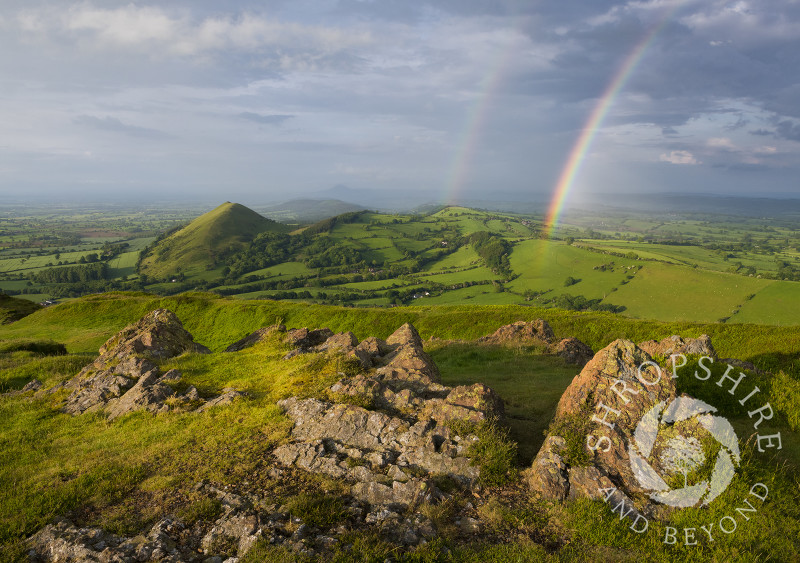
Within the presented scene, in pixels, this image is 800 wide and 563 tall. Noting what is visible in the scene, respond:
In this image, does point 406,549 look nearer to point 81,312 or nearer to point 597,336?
point 597,336

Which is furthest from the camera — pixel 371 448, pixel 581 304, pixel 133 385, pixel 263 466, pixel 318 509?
pixel 581 304

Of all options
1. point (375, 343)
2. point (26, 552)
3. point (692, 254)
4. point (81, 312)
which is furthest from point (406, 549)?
point (692, 254)

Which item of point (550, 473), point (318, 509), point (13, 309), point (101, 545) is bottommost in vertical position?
point (13, 309)

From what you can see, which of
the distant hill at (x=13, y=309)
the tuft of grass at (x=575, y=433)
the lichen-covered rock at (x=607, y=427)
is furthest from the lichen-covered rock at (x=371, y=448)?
the distant hill at (x=13, y=309)

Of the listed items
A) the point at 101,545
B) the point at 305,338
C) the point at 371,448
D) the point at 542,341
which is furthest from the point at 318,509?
the point at 542,341

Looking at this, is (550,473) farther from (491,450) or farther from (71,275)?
(71,275)

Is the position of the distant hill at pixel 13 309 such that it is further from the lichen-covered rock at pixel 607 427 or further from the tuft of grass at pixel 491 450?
Result: the lichen-covered rock at pixel 607 427
